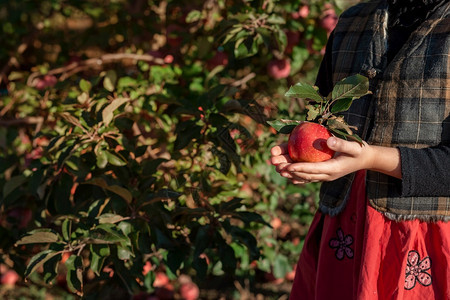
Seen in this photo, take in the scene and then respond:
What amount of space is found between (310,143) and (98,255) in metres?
0.65

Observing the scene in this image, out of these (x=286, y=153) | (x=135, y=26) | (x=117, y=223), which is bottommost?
(x=117, y=223)

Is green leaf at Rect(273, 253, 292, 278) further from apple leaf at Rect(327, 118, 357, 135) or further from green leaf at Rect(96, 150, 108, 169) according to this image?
apple leaf at Rect(327, 118, 357, 135)

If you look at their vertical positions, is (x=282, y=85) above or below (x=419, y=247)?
above

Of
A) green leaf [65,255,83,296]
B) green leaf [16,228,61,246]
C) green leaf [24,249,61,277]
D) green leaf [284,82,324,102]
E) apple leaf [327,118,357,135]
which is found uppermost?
green leaf [284,82,324,102]

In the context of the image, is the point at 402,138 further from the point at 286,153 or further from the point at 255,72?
the point at 255,72

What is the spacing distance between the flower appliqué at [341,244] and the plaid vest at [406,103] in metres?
0.08

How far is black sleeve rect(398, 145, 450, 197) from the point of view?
2.87 ft

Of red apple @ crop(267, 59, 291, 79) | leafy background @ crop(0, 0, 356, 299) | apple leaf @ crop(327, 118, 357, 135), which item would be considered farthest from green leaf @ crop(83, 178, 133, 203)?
red apple @ crop(267, 59, 291, 79)

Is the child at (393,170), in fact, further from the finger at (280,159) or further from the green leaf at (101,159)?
the green leaf at (101,159)

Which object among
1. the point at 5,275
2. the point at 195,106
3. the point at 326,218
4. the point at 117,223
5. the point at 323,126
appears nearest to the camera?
the point at 323,126

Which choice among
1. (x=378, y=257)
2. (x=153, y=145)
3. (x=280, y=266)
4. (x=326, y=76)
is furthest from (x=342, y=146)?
(x=280, y=266)

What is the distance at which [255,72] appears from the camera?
2.09 metres

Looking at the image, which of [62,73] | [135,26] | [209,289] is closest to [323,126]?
[135,26]

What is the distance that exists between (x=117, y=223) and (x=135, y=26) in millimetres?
1002
